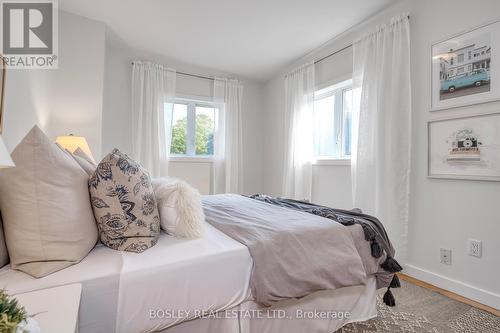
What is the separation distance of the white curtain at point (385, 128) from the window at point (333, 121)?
1.44 ft

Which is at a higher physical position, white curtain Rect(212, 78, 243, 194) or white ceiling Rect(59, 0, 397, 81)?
white ceiling Rect(59, 0, 397, 81)

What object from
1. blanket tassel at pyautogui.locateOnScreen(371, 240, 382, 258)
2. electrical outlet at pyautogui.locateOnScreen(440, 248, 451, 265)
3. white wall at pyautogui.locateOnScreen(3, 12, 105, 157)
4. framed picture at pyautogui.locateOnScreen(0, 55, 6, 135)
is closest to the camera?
blanket tassel at pyautogui.locateOnScreen(371, 240, 382, 258)

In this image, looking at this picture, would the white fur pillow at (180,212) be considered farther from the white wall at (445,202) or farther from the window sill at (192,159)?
the window sill at (192,159)

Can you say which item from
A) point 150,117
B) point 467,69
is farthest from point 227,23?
point 467,69

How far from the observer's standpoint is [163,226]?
4.30 feet

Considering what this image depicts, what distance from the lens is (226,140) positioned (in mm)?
4285

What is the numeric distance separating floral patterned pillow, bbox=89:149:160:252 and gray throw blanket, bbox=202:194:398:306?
0.46 metres

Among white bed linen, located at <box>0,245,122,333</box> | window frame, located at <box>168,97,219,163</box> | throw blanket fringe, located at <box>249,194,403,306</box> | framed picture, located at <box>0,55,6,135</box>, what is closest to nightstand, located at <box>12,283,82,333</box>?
white bed linen, located at <box>0,245,122,333</box>

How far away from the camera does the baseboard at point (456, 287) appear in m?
1.80

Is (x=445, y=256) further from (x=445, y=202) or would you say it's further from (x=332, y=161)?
(x=332, y=161)

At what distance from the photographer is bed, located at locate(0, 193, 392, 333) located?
860 millimetres

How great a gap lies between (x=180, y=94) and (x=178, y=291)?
352 cm

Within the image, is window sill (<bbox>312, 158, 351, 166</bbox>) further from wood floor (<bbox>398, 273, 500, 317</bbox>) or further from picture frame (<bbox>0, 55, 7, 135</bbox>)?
picture frame (<bbox>0, 55, 7, 135</bbox>)

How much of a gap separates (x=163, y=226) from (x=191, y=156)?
293 cm
